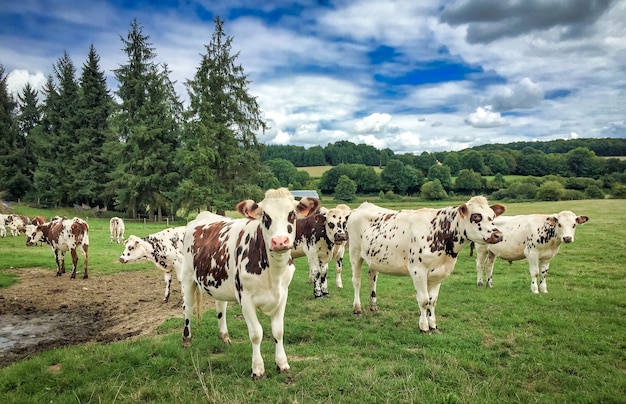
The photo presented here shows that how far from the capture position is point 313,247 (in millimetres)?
10773

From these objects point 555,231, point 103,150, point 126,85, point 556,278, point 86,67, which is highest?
point 86,67

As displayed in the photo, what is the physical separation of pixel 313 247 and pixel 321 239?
1.11ft

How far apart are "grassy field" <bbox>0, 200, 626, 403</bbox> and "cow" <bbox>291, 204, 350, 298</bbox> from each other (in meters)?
0.79

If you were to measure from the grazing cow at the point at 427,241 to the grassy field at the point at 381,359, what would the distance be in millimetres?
773

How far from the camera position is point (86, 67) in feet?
136

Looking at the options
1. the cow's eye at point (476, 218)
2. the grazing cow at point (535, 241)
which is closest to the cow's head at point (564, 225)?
the grazing cow at point (535, 241)

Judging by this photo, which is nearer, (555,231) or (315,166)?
(555,231)

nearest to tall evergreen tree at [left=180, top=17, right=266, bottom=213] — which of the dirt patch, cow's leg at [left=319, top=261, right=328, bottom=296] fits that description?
the dirt patch

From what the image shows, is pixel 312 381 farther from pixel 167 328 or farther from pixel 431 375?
pixel 167 328

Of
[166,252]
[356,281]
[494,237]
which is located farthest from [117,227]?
[494,237]

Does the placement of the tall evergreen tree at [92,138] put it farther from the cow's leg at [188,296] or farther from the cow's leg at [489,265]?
the cow's leg at [489,265]

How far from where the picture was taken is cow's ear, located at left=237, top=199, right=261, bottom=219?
523cm

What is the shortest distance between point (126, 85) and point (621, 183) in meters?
69.6

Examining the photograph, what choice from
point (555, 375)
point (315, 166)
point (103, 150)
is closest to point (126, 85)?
point (103, 150)
